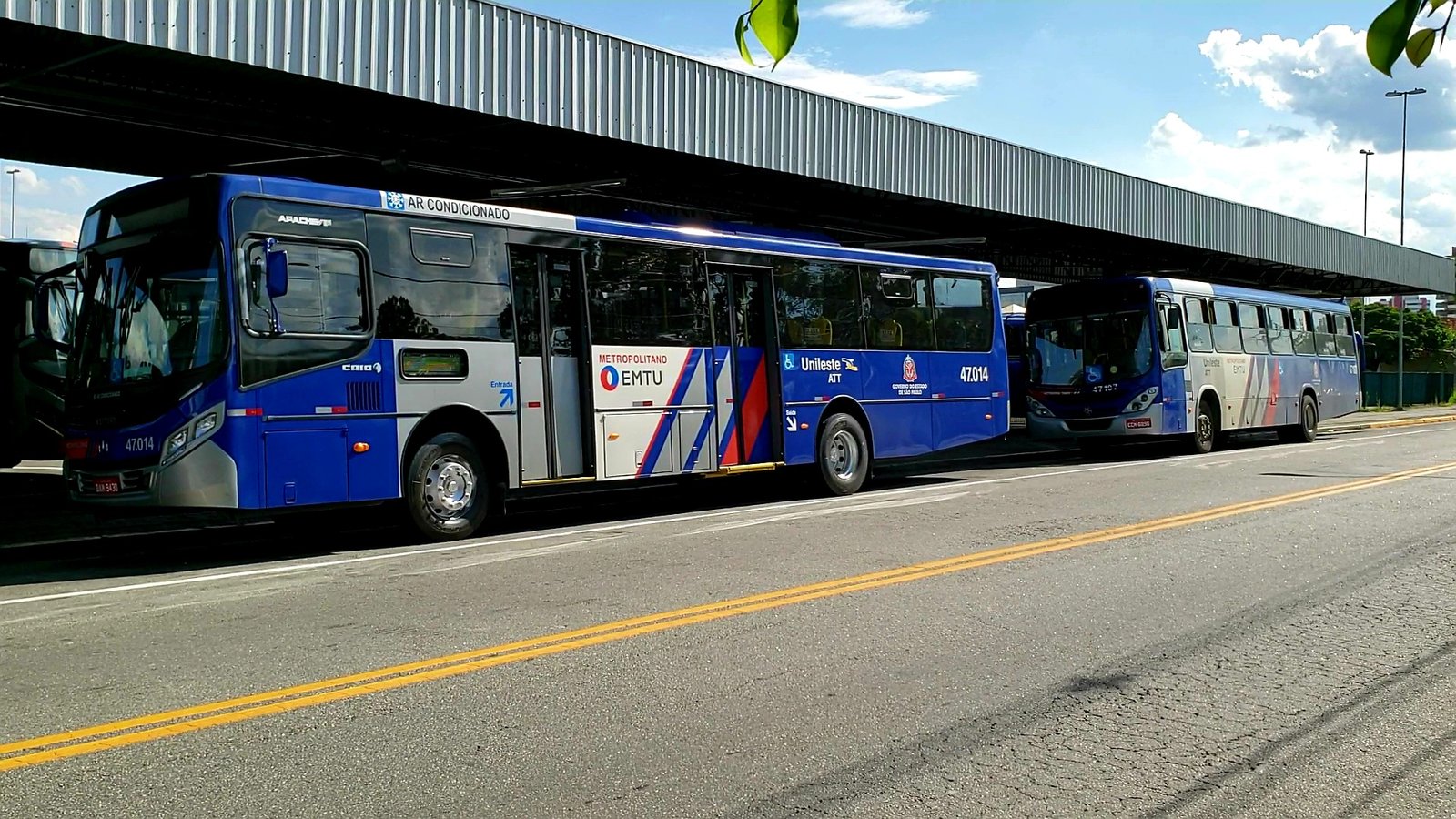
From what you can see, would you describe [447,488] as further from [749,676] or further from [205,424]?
[749,676]

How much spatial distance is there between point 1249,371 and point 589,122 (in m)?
16.8

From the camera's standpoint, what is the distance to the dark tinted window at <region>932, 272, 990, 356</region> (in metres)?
17.8

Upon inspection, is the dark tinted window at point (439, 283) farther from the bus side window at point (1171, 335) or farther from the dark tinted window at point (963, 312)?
the bus side window at point (1171, 335)

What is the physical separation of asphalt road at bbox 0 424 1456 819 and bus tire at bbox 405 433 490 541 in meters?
0.46

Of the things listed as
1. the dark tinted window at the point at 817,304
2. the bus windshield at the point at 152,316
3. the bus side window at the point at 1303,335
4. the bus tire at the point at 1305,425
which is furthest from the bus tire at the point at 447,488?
the bus side window at the point at 1303,335

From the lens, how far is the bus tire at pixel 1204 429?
24344 mm

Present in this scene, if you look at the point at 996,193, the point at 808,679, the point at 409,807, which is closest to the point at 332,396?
the point at 808,679

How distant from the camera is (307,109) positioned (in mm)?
15328

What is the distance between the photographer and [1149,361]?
23.5 metres

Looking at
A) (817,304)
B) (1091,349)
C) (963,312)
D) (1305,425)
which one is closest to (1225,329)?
(1091,349)

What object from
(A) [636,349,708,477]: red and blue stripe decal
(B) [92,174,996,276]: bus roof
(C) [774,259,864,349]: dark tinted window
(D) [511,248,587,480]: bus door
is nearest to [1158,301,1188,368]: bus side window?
(B) [92,174,996,276]: bus roof

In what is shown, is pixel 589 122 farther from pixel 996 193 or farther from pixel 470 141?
pixel 996 193

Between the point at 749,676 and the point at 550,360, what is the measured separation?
23.6ft

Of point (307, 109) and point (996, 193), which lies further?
point (996, 193)
